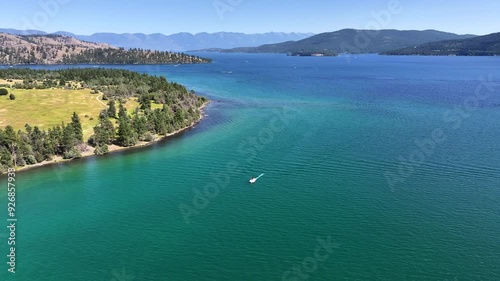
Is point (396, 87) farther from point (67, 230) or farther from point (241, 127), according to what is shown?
point (67, 230)

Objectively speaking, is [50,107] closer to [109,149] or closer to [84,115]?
[84,115]

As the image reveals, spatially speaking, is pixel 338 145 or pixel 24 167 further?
pixel 338 145

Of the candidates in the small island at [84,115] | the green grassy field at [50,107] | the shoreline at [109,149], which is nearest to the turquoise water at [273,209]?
the shoreline at [109,149]

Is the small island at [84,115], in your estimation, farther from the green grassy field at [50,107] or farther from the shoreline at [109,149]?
the shoreline at [109,149]

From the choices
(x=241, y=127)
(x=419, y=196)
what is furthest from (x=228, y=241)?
(x=241, y=127)

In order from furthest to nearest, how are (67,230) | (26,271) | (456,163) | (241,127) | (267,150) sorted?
(241,127) → (267,150) → (456,163) → (67,230) → (26,271)

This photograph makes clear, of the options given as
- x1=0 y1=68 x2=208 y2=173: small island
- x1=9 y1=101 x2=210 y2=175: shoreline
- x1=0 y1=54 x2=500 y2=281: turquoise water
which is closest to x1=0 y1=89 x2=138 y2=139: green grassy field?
x1=0 y1=68 x2=208 y2=173: small island
